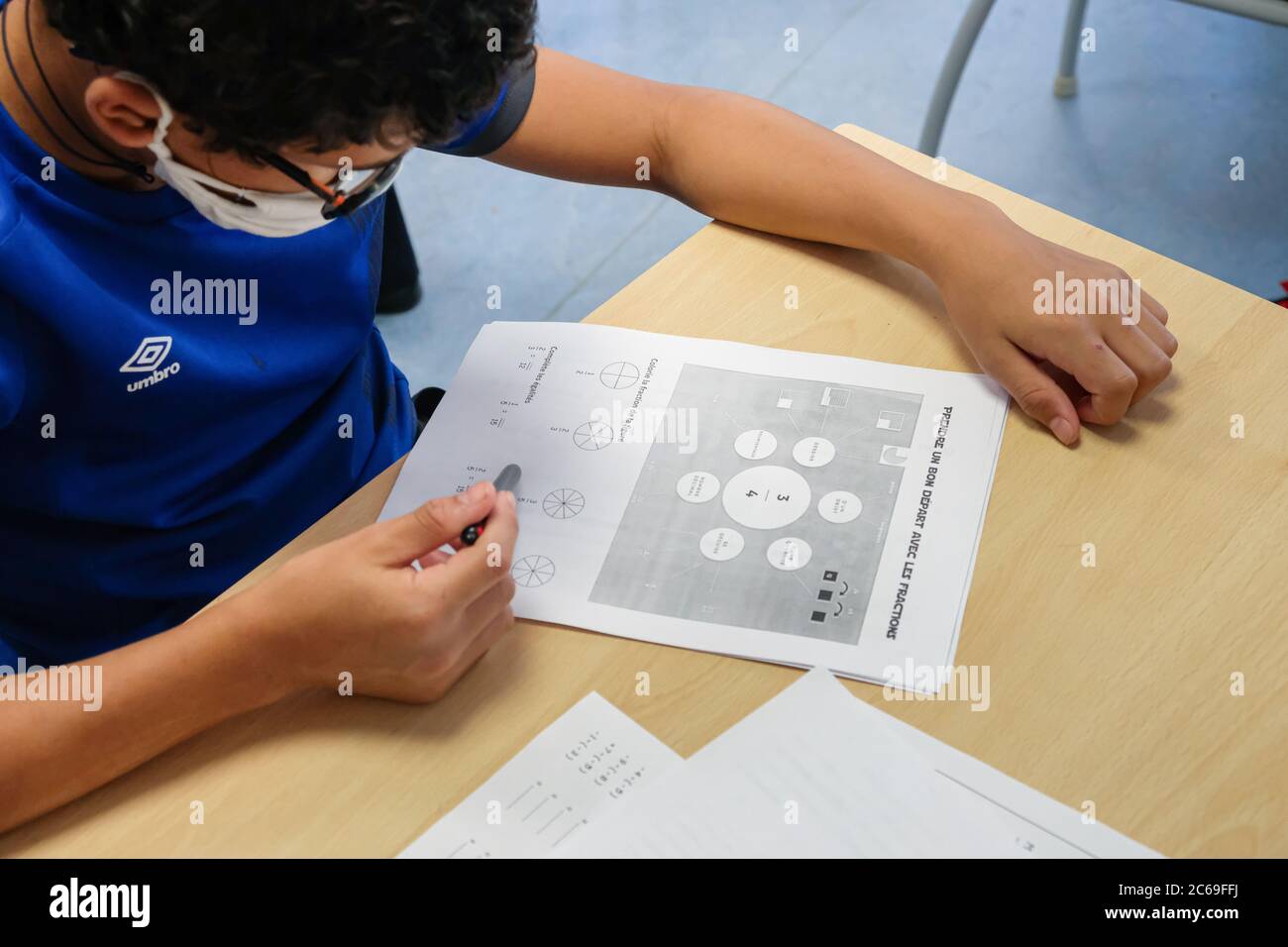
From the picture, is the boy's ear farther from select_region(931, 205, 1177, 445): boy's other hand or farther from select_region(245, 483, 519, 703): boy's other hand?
select_region(931, 205, 1177, 445): boy's other hand

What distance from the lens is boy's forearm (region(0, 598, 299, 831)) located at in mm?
613

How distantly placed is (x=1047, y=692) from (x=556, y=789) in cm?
26

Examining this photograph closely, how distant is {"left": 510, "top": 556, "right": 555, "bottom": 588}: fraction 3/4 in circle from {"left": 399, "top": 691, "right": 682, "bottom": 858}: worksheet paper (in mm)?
85

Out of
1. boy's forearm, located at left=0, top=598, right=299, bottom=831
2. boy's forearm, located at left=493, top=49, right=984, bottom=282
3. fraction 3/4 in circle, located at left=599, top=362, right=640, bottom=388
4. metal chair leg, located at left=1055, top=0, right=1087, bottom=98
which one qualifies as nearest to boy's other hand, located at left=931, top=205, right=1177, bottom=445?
boy's forearm, located at left=493, top=49, right=984, bottom=282

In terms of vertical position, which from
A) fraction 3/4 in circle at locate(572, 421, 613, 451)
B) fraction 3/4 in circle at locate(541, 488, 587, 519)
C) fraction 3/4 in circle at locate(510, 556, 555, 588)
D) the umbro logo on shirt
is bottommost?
fraction 3/4 in circle at locate(510, 556, 555, 588)

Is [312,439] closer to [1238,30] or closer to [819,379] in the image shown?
[819,379]

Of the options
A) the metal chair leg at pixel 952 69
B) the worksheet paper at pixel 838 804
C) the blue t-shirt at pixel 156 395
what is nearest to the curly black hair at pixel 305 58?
the blue t-shirt at pixel 156 395

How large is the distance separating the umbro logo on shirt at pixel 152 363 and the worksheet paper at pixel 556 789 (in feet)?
1.09

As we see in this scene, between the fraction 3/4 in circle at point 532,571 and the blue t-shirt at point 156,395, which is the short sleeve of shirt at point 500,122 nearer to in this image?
the blue t-shirt at point 156,395

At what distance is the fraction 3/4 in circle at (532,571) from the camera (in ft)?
2.27

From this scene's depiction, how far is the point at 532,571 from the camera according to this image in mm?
697

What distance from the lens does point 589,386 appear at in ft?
2.61

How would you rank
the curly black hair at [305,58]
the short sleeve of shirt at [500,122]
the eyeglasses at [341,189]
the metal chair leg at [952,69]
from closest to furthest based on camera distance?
the curly black hair at [305,58]
the eyeglasses at [341,189]
the short sleeve of shirt at [500,122]
the metal chair leg at [952,69]

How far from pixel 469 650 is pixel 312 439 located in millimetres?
283
